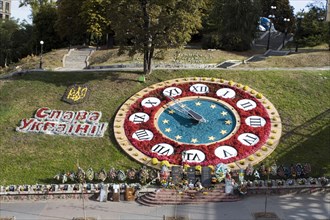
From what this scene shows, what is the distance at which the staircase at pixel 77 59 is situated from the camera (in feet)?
142

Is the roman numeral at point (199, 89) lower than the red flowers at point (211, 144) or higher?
higher

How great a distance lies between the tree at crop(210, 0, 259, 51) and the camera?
45322 millimetres

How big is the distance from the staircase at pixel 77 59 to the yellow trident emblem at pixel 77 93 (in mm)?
12620

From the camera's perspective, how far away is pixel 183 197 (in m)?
20.8

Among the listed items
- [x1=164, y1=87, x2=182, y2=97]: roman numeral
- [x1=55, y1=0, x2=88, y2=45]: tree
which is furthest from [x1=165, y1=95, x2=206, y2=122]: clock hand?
[x1=55, y1=0, x2=88, y2=45]: tree

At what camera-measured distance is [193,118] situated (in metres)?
26.1

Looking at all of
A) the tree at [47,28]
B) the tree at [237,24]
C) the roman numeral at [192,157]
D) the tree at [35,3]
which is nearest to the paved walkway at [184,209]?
the roman numeral at [192,157]

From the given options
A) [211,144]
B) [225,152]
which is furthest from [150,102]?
[225,152]

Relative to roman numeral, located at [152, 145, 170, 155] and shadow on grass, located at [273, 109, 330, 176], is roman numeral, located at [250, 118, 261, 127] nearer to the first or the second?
shadow on grass, located at [273, 109, 330, 176]

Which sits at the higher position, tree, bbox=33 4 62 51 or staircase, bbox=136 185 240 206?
tree, bbox=33 4 62 51

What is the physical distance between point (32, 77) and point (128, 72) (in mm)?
7422

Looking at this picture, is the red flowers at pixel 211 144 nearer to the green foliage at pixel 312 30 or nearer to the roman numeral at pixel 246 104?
the roman numeral at pixel 246 104

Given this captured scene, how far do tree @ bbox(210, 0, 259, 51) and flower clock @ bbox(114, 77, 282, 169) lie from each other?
16444 millimetres

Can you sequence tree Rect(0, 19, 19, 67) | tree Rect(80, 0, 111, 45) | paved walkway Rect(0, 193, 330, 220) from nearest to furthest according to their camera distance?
paved walkway Rect(0, 193, 330, 220) < tree Rect(80, 0, 111, 45) < tree Rect(0, 19, 19, 67)
